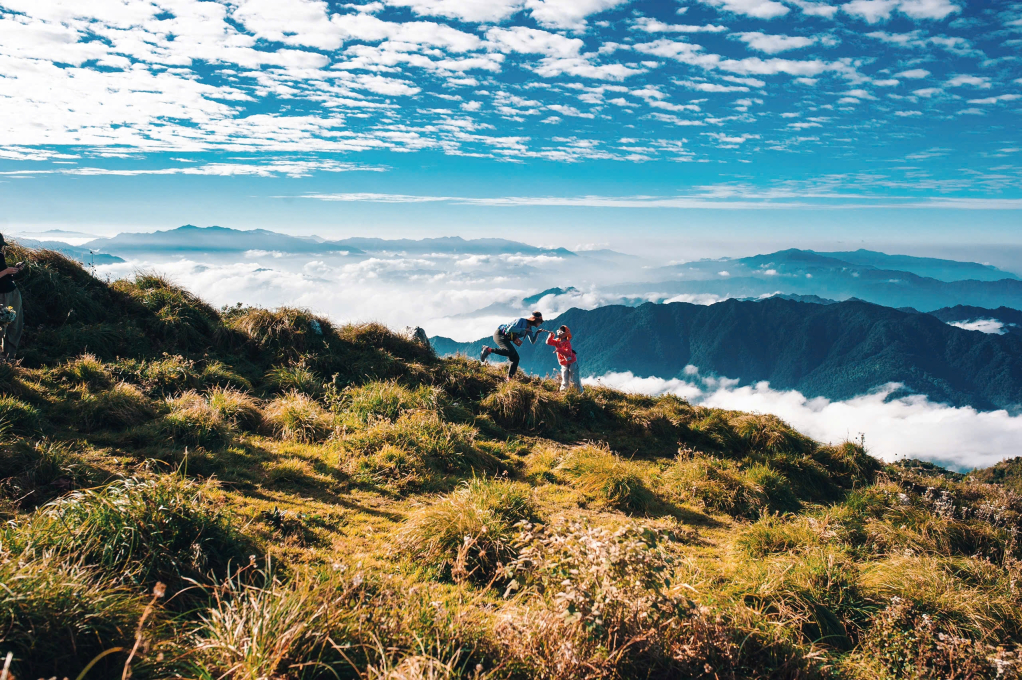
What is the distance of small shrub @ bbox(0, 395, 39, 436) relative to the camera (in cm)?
655

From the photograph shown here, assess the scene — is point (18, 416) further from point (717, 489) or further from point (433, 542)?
point (717, 489)

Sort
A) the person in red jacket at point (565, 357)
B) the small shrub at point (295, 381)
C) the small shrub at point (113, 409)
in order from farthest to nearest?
1. the person in red jacket at point (565, 357)
2. the small shrub at point (295, 381)
3. the small shrub at point (113, 409)

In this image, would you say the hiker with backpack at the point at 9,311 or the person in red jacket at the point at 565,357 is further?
the person in red jacket at the point at 565,357

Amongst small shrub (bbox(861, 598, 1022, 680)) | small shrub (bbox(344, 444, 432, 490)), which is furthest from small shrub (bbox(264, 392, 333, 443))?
small shrub (bbox(861, 598, 1022, 680))

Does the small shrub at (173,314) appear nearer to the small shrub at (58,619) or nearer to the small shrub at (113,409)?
the small shrub at (113,409)

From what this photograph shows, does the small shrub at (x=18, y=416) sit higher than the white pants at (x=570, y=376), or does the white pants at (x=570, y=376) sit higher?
the small shrub at (x=18, y=416)

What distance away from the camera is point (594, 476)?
8125 mm

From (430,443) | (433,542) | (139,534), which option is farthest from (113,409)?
(433,542)

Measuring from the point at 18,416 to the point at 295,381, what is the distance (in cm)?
501

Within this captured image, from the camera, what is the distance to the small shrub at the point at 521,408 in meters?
11.5

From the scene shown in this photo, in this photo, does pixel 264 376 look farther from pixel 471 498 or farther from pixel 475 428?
pixel 471 498

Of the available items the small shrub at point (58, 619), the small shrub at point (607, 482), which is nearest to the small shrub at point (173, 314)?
the small shrub at point (607, 482)

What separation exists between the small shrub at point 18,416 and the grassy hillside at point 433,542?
30 millimetres

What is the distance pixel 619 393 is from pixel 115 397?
11769 millimetres
